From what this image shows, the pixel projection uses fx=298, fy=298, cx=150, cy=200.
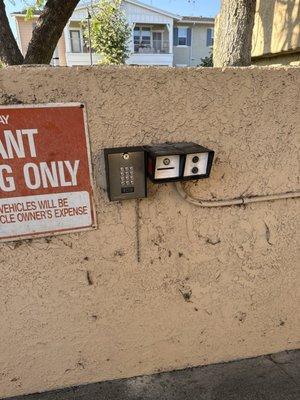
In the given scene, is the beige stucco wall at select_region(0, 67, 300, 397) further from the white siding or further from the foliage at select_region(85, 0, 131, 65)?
the white siding

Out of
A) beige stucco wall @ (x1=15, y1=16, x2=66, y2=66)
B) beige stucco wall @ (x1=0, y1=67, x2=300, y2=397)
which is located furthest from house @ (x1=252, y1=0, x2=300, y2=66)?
beige stucco wall @ (x1=15, y1=16, x2=66, y2=66)

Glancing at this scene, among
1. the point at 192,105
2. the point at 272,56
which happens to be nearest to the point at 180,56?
the point at 272,56

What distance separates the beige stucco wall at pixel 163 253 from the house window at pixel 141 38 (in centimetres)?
2499

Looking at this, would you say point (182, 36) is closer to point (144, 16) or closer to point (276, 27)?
point (144, 16)

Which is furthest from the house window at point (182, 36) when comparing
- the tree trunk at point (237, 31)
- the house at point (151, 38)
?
the tree trunk at point (237, 31)

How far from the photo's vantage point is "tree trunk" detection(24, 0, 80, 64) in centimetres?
410

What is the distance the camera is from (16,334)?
1.69 m

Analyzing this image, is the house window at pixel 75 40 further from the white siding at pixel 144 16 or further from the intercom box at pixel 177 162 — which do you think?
the intercom box at pixel 177 162

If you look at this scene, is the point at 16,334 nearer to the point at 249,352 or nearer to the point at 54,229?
the point at 54,229

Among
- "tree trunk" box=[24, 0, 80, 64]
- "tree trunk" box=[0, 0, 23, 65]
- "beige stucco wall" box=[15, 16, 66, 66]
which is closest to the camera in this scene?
"tree trunk" box=[24, 0, 80, 64]

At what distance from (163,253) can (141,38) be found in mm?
26158

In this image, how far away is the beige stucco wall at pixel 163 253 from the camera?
1.43 metres

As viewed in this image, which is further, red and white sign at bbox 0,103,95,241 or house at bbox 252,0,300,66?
house at bbox 252,0,300,66

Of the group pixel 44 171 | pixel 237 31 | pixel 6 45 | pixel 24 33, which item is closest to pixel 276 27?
pixel 237 31
